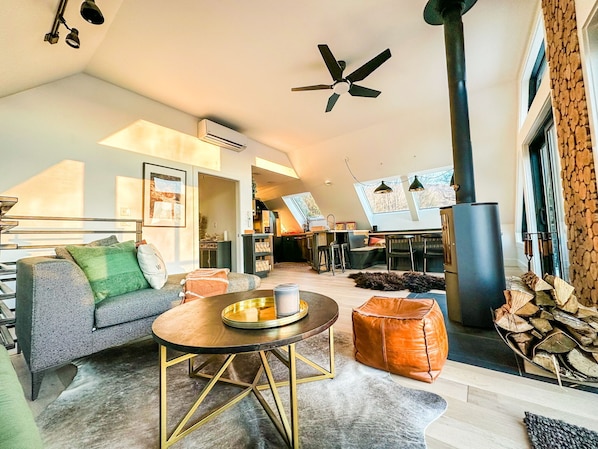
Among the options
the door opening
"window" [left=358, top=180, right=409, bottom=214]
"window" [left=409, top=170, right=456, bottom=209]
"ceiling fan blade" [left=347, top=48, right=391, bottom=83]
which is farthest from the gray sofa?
"window" [left=409, top=170, right=456, bottom=209]

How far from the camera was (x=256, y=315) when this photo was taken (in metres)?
1.24

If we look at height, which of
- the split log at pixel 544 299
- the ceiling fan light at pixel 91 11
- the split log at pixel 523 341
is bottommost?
the split log at pixel 523 341

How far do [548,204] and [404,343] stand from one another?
3.19m

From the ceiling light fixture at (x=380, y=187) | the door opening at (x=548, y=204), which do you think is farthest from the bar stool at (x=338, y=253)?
the door opening at (x=548, y=204)

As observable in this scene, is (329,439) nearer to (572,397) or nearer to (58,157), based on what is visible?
(572,397)

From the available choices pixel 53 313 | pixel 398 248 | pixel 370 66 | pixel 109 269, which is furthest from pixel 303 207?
pixel 53 313

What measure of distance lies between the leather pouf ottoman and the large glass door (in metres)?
2.04

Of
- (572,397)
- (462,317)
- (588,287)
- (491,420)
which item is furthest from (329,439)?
(588,287)

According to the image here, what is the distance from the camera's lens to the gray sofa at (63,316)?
1.40m

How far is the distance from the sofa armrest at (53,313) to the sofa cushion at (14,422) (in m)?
1.03

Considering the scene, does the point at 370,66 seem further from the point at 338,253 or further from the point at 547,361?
the point at 338,253

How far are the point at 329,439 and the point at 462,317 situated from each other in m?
1.76

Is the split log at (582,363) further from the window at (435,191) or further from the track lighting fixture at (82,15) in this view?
the window at (435,191)

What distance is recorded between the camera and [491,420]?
108 cm
